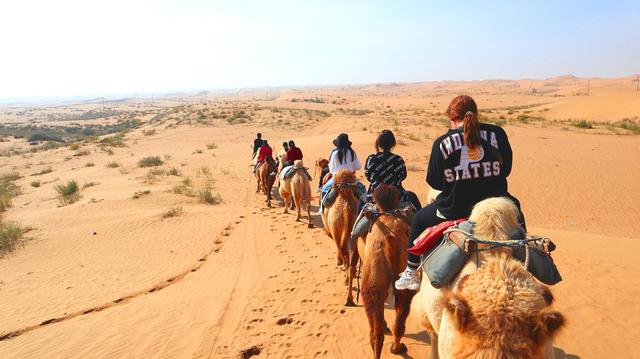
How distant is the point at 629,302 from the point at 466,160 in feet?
16.2

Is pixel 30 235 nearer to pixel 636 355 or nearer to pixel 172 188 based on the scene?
pixel 172 188

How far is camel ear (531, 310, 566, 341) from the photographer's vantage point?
2129mm

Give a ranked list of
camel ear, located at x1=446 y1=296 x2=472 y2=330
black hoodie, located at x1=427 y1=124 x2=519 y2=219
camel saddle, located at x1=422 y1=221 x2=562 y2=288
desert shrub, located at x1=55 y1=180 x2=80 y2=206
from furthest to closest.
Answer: desert shrub, located at x1=55 y1=180 x2=80 y2=206 → black hoodie, located at x1=427 y1=124 x2=519 y2=219 → camel saddle, located at x1=422 y1=221 x2=562 y2=288 → camel ear, located at x1=446 y1=296 x2=472 y2=330

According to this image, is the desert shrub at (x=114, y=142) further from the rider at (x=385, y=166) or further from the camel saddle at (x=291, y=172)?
the rider at (x=385, y=166)

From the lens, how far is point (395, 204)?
4.84m

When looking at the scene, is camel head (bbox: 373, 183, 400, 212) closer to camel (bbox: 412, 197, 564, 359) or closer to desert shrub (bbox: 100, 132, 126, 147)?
camel (bbox: 412, 197, 564, 359)

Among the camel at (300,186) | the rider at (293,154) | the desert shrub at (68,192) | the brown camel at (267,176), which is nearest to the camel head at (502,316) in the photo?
the camel at (300,186)

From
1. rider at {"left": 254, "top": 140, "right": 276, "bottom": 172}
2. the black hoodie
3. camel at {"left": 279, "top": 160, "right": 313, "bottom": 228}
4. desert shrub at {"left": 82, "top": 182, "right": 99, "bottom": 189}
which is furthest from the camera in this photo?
desert shrub at {"left": 82, "top": 182, "right": 99, "bottom": 189}

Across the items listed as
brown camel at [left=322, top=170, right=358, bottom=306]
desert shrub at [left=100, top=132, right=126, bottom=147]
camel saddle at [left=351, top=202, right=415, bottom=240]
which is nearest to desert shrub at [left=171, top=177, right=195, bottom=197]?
brown camel at [left=322, top=170, right=358, bottom=306]

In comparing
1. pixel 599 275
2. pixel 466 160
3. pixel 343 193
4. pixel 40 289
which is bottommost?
pixel 40 289

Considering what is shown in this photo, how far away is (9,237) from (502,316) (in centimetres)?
1328

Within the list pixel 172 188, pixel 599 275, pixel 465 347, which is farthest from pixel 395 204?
pixel 172 188

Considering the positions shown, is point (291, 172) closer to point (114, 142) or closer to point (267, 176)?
point (267, 176)

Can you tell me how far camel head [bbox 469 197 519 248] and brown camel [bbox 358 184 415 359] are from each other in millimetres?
1488
